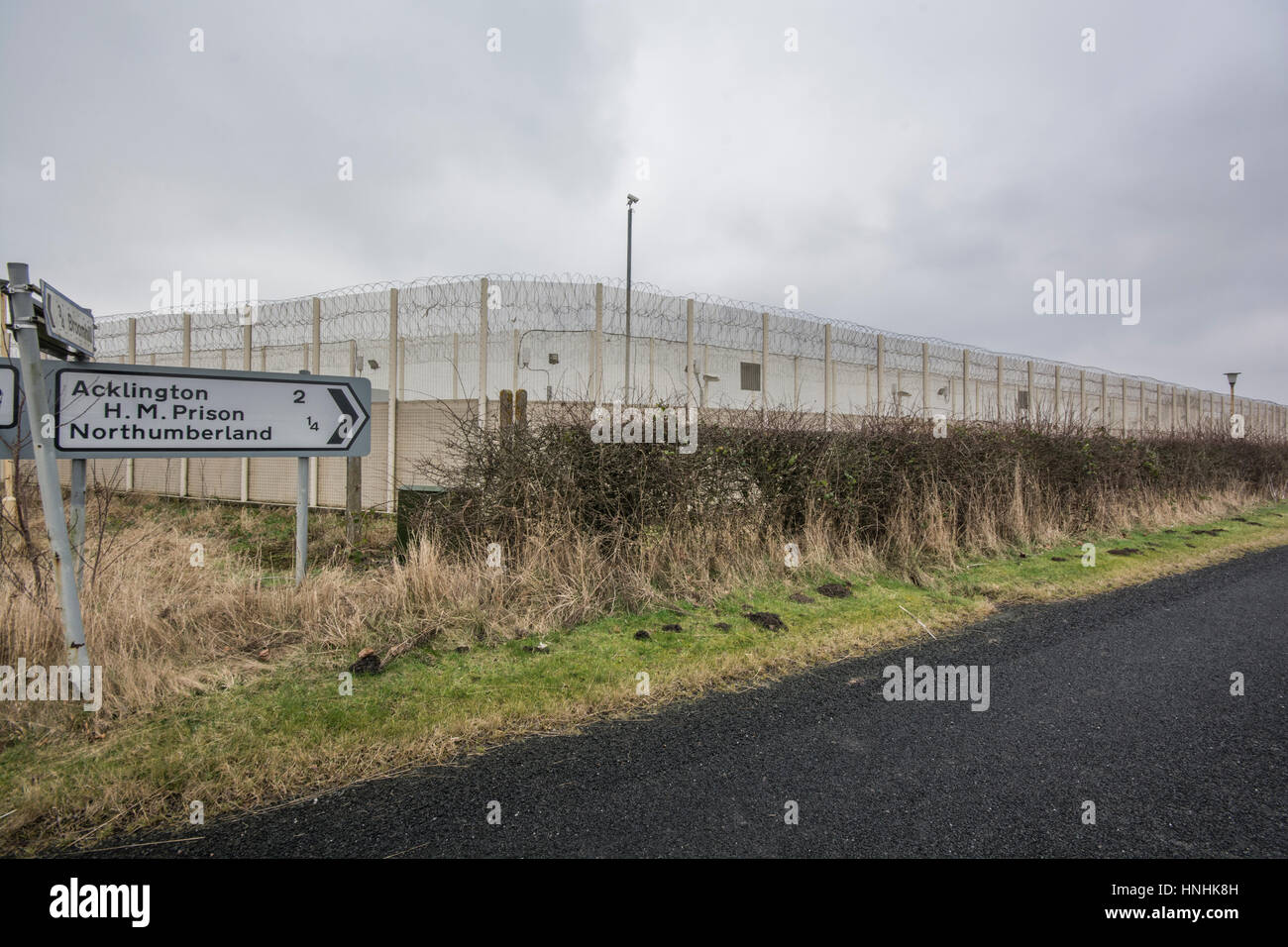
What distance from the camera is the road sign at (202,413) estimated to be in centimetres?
387

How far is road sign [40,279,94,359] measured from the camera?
303 centimetres

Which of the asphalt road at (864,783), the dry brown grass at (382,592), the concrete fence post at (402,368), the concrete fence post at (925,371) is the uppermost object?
the concrete fence post at (925,371)

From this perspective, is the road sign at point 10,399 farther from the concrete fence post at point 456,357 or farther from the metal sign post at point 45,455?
the concrete fence post at point 456,357

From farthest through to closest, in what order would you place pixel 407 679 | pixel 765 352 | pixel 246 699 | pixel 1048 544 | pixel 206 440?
pixel 765 352 → pixel 1048 544 → pixel 206 440 → pixel 407 679 → pixel 246 699

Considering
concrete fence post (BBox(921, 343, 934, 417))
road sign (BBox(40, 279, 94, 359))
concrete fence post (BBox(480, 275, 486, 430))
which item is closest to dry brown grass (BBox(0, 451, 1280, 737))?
road sign (BBox(40, 279, 94, 359))

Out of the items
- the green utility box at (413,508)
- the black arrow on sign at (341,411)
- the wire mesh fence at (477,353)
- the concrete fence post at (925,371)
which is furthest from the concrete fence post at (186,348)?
the concrete fence post at (925,371)

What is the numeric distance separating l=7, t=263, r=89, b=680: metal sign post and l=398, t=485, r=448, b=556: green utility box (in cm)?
268

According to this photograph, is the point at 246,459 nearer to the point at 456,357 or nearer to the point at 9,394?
the point at 456,357

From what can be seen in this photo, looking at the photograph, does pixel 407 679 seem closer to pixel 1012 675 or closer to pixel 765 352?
pixel 1012 675

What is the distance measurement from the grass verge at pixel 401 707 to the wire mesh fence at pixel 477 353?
348 cm
